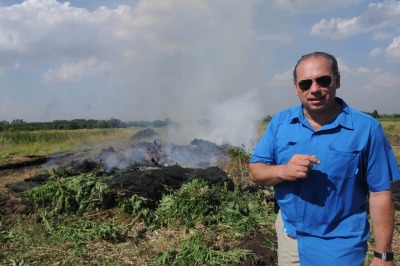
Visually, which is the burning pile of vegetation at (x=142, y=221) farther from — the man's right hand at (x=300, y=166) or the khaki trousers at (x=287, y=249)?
the man's right hand at (x=300, y=166)

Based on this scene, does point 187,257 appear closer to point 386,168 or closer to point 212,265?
point 212,265

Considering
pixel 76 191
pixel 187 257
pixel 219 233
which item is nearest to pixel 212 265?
pixel 187 257

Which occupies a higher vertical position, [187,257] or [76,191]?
[76,191]

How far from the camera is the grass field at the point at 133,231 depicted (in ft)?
16.6

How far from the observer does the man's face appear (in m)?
2.18

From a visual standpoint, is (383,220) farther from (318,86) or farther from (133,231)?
(133,231)

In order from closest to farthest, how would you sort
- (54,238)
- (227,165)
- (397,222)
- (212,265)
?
(212,265) < (54,238) < (397,222) < (227,165)

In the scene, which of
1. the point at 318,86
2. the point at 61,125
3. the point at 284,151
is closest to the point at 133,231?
the point at 284,151

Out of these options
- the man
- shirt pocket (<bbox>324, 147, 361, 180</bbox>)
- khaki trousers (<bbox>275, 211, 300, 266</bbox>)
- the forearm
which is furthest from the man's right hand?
khaki trousers (<bbox>275, 211, 300, 266</bbox>)

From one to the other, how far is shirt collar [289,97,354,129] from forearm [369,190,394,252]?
440mm

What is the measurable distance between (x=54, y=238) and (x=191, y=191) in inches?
96.5

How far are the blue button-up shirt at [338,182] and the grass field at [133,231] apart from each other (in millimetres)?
2748

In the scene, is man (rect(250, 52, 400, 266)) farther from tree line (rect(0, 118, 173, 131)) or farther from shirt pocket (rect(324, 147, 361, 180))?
tree line (rect(0, 118, 173, 131))

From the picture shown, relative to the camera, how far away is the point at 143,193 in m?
7.06
